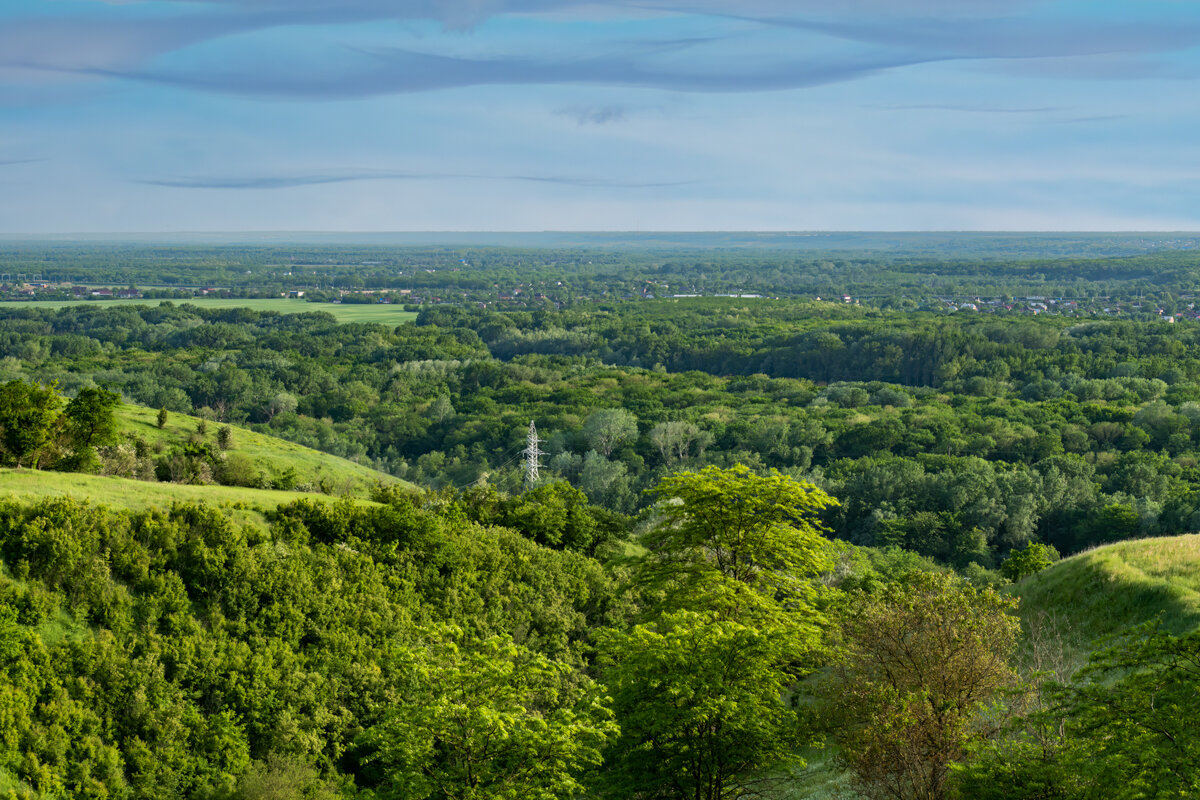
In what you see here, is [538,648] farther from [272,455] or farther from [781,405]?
[781,405]

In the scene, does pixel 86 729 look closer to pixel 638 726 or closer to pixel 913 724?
pixel 638 726

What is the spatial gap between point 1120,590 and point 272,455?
4573 cm

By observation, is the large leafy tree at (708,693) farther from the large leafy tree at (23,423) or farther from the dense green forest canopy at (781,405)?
the dense green forest canopy at (781,405)

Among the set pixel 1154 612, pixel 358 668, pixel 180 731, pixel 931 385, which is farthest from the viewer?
pixel 931 385

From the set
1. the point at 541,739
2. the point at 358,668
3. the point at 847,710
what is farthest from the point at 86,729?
the point at 847,710

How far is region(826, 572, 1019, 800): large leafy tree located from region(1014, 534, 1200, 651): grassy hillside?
29.0 ft

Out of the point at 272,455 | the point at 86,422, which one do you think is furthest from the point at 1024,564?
the point at 86,422

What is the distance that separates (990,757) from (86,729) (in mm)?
22017

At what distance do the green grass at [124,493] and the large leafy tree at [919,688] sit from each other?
22.0 meters

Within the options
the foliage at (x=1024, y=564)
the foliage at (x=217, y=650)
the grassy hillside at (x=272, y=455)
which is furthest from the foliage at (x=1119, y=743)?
the grassy hillside at (x=272, y=455)

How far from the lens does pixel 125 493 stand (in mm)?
31781

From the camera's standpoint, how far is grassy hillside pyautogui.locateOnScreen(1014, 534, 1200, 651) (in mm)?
27000

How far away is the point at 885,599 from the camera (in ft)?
75.6

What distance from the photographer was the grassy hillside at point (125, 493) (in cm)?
2998
